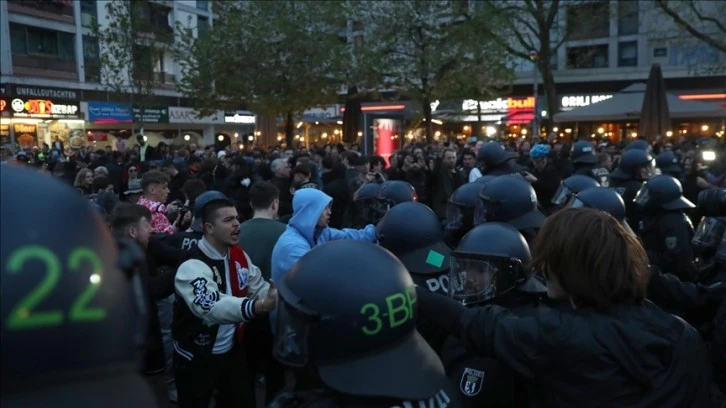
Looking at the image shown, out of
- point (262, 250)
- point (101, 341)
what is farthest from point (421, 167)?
point (101, 341)

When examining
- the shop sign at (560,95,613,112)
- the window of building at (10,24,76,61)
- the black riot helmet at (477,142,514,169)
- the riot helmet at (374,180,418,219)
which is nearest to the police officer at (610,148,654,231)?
the black riot helmet at (477,142,514,169)

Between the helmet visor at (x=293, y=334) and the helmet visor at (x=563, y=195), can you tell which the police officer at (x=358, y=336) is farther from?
the helmet visor at (x=563, y=195)

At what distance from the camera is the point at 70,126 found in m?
34.9

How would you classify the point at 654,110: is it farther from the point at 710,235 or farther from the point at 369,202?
the point at 710,235

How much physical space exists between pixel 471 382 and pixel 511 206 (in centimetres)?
230

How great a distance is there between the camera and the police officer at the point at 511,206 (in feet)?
15.8

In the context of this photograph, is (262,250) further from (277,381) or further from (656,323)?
(656,323)

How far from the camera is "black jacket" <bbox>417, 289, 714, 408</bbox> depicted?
2250 mm

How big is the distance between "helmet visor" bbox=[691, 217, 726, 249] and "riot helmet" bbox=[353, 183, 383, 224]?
2.62m

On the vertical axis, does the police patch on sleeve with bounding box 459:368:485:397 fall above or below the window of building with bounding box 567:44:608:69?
below

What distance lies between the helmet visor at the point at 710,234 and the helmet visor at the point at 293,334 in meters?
3.01

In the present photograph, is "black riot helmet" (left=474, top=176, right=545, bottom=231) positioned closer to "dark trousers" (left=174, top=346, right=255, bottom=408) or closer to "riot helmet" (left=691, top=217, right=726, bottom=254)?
"riot helmet" (left=691, top=217, right=726, bottom=254)

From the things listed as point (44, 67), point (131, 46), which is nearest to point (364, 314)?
point (131, 46)

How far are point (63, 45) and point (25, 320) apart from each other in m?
37.3
